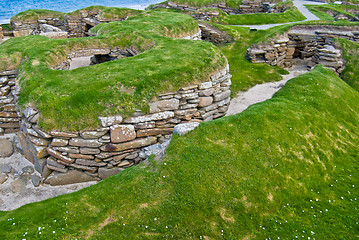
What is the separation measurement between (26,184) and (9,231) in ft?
13.5

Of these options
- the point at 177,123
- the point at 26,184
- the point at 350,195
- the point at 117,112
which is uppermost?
the point at 117,112

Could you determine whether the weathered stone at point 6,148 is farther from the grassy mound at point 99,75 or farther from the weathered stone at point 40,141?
the grassy mound at point 99,75

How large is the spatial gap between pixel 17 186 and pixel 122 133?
4744mm

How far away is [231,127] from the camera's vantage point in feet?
32.0

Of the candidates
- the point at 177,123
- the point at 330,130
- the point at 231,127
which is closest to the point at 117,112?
the point at 177,123

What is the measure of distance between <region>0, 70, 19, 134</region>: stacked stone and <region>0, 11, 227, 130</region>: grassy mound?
0.57 metres

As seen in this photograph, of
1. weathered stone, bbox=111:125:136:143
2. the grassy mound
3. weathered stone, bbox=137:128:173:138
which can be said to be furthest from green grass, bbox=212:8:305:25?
weathered stone, bbox=111:125:136:143

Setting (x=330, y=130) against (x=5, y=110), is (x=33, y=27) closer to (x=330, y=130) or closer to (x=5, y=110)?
(x=5, y=110)

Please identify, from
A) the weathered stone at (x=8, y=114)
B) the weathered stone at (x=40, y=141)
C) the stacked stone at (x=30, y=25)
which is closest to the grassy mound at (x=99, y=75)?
the weathered stone at (x=40, y=141)

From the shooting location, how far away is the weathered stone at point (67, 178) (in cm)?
1002

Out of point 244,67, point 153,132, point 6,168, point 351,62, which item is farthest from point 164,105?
point 351,62

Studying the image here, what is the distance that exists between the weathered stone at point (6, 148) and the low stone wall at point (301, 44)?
57.7 feet

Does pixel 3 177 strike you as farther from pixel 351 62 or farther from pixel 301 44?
pixel 301 44

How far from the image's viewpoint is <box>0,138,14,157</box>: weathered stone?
460 inches
